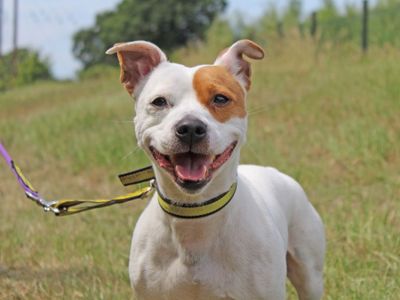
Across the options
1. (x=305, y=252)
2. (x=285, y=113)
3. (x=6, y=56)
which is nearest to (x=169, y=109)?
(x=305, y=252)

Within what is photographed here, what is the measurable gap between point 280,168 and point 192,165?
18.0 feet

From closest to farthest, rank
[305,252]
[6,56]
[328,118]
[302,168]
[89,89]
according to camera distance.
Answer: [305,252], [302,168], [328,118], [89,89], [6,56]

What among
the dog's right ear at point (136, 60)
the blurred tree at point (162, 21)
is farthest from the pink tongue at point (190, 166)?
A: the blurred tree at point (162, 21)

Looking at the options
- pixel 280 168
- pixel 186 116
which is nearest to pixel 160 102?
pixel 186 116

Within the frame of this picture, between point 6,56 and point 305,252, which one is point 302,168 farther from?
point 6,56

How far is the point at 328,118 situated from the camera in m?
11.3

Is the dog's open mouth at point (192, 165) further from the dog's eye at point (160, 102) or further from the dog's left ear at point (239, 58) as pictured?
the dog's left ear at point (239, 58)

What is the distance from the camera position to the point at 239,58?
3840 mm

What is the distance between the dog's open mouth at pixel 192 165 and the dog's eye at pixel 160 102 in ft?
0.68

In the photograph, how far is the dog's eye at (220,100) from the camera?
3.45 m

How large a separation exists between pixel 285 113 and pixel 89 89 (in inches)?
624

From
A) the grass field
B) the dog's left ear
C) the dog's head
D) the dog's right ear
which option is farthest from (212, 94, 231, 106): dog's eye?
the grass field

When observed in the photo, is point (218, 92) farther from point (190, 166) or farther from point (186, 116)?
point (190, 166)

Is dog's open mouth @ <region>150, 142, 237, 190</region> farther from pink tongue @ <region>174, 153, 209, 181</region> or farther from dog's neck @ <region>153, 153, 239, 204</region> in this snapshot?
dog's neck @ <region>153, 153, 239, 204</region>
